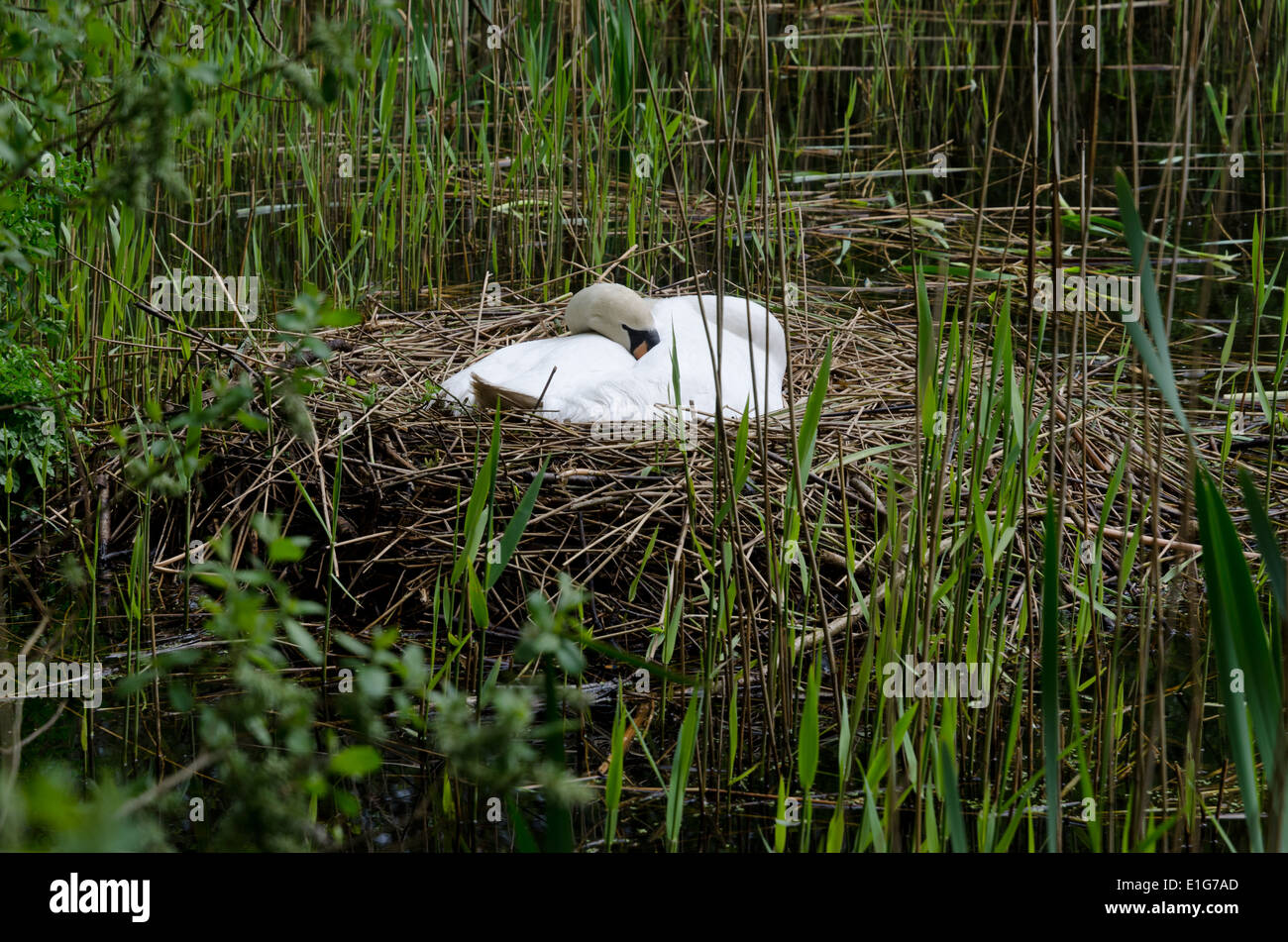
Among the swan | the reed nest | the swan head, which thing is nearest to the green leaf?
the reed nest

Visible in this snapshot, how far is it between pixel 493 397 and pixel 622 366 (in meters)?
0.35

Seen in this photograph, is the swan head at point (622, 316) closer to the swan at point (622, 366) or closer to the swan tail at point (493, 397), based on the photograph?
the swan at point (622, 366)

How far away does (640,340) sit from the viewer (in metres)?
3.12

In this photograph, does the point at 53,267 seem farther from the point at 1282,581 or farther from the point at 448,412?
the point at 1282,581

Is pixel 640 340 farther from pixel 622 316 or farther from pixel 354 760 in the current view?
pixel 354 760

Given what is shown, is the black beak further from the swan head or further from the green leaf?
the green leaf

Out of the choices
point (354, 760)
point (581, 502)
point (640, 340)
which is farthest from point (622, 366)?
point (354, 760)

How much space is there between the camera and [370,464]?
2.78m

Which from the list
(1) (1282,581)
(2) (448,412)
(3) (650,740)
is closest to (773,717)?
(3) (650,740)

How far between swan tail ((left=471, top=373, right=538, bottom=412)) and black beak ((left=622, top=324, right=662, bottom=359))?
1.13ft

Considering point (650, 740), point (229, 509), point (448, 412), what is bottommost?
point (650, 740)
